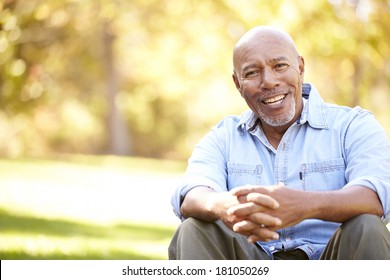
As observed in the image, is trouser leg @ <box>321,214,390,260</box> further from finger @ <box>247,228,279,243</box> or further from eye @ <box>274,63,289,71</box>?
eye @ <box>274,63,289,71</box>

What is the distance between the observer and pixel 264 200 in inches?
115

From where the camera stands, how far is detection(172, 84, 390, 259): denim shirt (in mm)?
3234

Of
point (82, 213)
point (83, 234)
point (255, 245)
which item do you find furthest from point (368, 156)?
point (82, 213)

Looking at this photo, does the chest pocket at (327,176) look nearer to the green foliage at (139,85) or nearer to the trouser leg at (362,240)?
the trouser leg at (362,240)

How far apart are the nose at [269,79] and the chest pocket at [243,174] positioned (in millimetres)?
394

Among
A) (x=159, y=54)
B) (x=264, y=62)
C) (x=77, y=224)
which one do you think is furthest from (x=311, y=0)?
(x=159, y=54)

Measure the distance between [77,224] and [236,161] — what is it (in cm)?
519

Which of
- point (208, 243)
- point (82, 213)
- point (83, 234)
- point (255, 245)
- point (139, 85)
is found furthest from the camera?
point (139, 85)

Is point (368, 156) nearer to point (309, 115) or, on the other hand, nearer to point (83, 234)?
point (309, 115)

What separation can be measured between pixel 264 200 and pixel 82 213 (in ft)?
23.3

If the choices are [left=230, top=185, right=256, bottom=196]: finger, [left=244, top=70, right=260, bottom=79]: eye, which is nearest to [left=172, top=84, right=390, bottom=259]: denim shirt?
[left=244, top=70, right=260, bottom=79]: eye

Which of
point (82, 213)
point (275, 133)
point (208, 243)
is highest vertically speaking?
point (82, 213)

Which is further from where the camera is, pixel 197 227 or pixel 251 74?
pixel 251 74

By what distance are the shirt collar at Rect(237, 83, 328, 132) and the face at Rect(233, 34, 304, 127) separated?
5 cm
